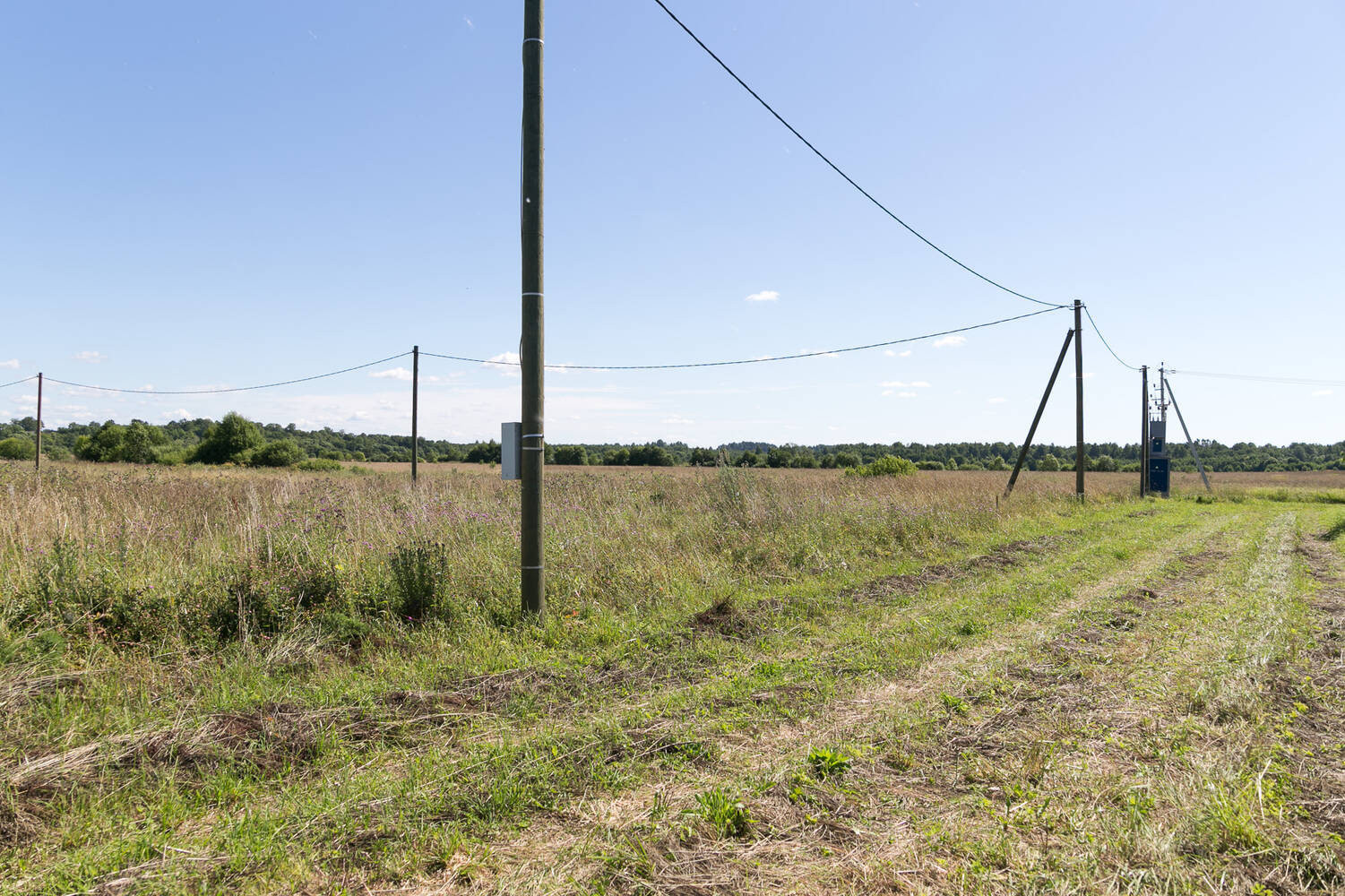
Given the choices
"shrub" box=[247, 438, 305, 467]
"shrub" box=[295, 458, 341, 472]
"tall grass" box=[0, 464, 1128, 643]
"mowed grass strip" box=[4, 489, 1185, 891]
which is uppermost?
"shrub" box=[247, 438, 305, 467]

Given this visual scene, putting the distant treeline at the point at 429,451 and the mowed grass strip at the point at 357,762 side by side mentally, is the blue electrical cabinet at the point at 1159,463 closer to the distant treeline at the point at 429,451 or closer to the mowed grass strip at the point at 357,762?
the distant treeline at the point at 429,451

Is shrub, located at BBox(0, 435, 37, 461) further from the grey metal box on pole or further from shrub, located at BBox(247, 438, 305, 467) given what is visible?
the grey metal box on pole

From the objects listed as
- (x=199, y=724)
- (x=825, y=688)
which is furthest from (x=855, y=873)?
(x=199, y=724)

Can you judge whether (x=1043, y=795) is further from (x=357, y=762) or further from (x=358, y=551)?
(x=358, y=551)

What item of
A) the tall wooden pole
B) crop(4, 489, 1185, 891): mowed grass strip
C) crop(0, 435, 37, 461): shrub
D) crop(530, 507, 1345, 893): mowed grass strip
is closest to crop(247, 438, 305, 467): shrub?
crop(0, 435, 37, 461): shrub

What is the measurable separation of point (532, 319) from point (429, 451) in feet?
189

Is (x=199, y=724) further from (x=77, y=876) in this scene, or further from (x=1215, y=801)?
(x=1215, y=801)

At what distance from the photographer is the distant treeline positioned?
43.9 meters

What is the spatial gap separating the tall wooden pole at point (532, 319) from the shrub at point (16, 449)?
53.1 m

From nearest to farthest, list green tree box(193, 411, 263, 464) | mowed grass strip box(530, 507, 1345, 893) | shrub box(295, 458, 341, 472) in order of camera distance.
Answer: mowed grass strip box(530, 507, 1345, 893) < shrub box(295, 458, 341, 472) < green tree box(193, 411, 263, 464)

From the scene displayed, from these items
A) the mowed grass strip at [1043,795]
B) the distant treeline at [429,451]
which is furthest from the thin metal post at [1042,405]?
the mowed grass strip at [1043,795]

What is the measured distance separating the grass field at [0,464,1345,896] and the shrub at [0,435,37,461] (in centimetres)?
4730

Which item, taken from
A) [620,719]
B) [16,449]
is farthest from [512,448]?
[16,449]

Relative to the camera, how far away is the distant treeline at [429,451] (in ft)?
144
